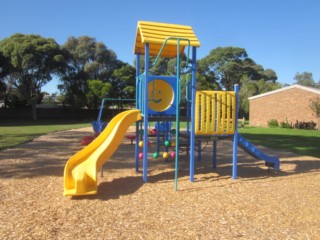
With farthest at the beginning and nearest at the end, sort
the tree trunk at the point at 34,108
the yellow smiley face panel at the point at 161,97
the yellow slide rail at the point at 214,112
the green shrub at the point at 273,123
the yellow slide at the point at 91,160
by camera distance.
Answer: the tree trunk at the point at 34,108
the green shrub at the point at 273,123
the yellow smiley face panel at the point at 161,97
the yellow slide rail at the point at 214,112
the yellow slide at the point at 91,160

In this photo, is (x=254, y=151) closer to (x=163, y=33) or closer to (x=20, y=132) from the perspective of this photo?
(x=163, y=33)

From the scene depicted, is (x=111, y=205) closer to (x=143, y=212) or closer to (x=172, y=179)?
(x=143, y=212)

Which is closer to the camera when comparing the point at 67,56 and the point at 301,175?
the point at 301,175

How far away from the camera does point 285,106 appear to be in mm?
31062

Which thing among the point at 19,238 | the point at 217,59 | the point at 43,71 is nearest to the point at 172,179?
the point at 19,238

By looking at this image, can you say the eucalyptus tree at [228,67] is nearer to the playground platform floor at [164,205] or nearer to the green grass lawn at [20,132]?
the green grass lawn at [20,132]

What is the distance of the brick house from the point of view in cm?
2898

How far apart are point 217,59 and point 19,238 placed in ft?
218

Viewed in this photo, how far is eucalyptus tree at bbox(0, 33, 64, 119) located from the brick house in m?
23.6

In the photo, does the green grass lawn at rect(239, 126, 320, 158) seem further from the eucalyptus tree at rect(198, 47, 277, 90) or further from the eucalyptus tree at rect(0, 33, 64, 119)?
the eucalyptus tree at rect(198, 47, 277, 90)

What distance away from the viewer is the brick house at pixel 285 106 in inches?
1141

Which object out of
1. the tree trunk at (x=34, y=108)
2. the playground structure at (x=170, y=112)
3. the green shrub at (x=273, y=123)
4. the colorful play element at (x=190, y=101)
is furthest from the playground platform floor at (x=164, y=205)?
the tree trunk at (x=34, y=108)

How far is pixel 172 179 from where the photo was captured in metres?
7.64

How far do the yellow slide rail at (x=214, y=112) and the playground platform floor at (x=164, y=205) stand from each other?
1172mm
